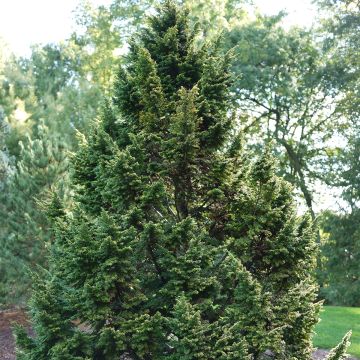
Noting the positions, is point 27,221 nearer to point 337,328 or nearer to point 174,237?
point 337,328

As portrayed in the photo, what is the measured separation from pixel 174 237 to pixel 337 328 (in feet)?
29.4

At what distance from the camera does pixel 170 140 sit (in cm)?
513

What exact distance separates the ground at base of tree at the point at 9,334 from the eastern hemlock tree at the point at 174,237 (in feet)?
17.7

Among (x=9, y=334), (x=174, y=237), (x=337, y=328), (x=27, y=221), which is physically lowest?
(x=337, y=328)

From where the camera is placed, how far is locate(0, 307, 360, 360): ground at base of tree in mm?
A: 10249

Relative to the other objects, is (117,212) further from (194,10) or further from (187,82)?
(194,10)

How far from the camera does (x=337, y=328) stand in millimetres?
12383

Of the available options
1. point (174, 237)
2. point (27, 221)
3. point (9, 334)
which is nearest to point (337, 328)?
point (27, 221)

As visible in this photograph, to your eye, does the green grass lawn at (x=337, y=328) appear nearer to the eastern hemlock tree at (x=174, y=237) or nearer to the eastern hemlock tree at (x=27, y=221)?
the eastern hemlock tree at (x=174, y=237)

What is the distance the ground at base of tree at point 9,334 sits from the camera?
10.2 meters

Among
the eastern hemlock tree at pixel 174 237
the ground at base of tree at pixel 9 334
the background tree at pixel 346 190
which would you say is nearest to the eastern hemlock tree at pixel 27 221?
the ground at base of tree at pixel 9 334

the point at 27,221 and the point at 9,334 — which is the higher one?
the point at 27,221

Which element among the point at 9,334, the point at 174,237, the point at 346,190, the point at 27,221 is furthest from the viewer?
the point at 346,190

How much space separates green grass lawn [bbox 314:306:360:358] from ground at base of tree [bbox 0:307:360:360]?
9.1 inches
